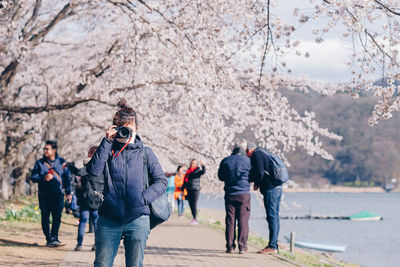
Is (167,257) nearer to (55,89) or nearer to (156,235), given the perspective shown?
(156,235)

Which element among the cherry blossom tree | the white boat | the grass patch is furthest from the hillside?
the grass patch

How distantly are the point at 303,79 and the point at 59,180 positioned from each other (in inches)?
401

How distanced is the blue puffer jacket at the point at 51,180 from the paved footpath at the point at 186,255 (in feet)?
3.81

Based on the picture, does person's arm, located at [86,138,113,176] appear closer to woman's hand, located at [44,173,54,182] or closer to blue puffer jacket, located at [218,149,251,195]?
blue puffer jacket, located at [218,149,251,195]

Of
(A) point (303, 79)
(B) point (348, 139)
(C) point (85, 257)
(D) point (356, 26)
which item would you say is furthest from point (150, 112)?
(B) point (348, 139)

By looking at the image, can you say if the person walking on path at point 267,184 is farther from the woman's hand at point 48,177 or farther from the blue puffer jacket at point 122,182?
the blue puffer jacket at point 122,182

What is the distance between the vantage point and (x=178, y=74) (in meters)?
13.4

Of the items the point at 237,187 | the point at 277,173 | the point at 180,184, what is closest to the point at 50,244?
the point at 237,187

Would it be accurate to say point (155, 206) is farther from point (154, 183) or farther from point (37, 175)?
point (37, 175)

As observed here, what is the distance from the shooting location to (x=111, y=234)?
468cm

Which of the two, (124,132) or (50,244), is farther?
(50,244)

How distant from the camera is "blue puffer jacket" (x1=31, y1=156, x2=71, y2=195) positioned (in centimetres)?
1030

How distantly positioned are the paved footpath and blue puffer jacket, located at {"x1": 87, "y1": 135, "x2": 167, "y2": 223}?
13.9 feet

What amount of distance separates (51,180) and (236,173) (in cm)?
323
